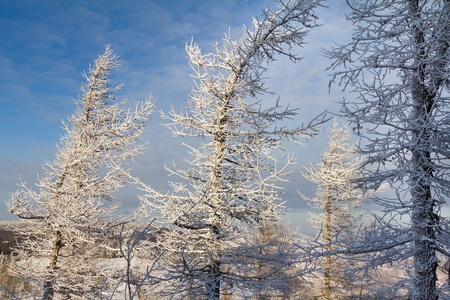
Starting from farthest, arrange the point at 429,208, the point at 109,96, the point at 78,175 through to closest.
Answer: the point at 109,96, the point at 78,175, the point at 429,208

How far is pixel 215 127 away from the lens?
7777 mm

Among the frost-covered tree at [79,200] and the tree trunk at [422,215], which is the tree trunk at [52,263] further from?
the tree trunk at [422,215]

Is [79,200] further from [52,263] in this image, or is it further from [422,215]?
[422,215]

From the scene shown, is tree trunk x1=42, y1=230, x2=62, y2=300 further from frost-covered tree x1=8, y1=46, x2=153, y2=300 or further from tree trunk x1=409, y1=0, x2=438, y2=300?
tree trunk x1=409, y1=0, x2=438, y2=300

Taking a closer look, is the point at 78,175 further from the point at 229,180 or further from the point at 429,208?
the point at 429,208

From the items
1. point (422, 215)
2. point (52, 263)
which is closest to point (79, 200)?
point (52, 263)

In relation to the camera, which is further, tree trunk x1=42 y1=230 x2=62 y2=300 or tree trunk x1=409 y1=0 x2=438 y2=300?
tree trunk x1=42 y1=230 x2=62 y2=300

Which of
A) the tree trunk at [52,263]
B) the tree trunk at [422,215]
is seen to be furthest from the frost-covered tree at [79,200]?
the tree trunk at [422,215]

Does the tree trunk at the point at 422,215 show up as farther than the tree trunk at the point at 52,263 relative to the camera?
No

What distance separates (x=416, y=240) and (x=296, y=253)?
2.43 m

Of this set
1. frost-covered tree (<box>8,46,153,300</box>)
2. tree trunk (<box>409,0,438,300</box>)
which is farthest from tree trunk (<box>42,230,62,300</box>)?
tree trunk (<box>409,0,438,300</box>)

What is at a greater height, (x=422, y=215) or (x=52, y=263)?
(x=422, y=215)

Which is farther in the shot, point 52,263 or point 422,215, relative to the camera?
point 52,263

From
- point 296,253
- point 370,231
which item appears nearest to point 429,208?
point 370,231
